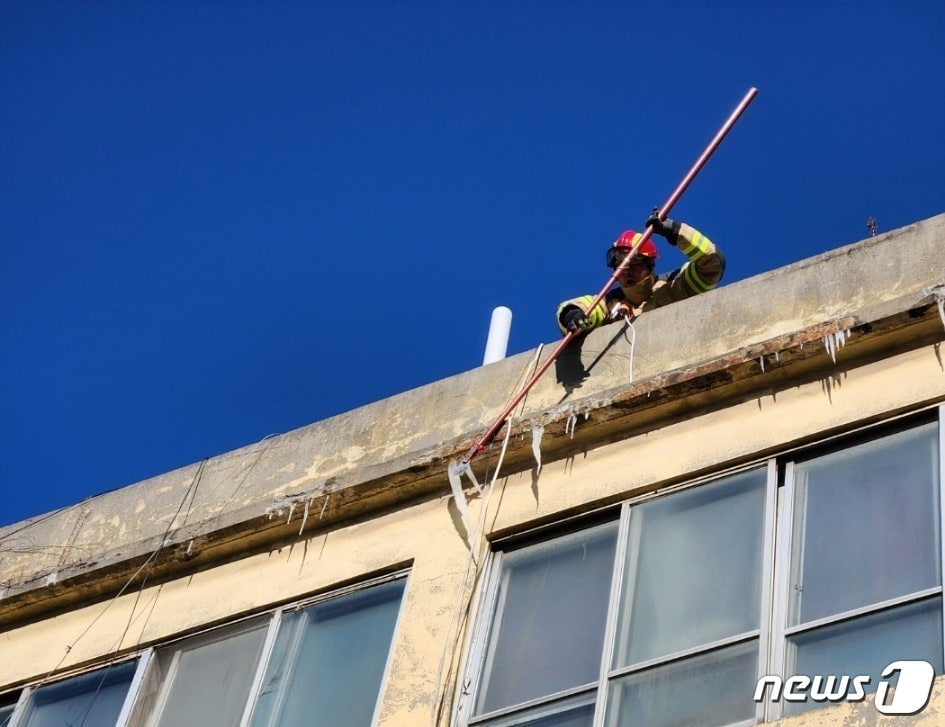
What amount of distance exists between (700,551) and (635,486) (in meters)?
0.59

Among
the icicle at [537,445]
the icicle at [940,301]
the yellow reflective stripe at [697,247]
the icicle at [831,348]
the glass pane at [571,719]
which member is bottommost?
the glass pane at [571,719]

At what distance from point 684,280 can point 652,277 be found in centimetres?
23

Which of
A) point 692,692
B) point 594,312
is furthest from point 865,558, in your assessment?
point 594,312

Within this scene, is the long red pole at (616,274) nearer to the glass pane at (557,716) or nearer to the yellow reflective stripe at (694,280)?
the yellow reflective stripe at (694,280)

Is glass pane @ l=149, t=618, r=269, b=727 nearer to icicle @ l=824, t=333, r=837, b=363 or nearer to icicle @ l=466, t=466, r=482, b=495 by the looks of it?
icicle @ l=466, t=466, r=482, b=495

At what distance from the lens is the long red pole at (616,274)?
901 centimetres

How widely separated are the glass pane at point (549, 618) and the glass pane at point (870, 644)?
1.05 meters

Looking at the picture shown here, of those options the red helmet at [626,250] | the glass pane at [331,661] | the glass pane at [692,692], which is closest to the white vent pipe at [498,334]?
the red helmet at [626,250]

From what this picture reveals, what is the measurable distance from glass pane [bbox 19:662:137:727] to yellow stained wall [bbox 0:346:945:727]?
4.6 inches

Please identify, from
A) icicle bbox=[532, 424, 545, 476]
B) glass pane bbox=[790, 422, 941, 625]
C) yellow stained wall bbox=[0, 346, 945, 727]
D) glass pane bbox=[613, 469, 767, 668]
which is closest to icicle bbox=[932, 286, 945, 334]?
yellow stained wall bbox=[0, 346, 945, 727]

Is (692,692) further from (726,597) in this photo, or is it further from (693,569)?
(693,569)

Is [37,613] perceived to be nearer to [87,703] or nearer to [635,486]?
[87,703]

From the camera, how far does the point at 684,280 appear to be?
10.4 metres

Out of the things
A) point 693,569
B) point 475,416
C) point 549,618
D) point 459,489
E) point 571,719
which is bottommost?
point 571,719
